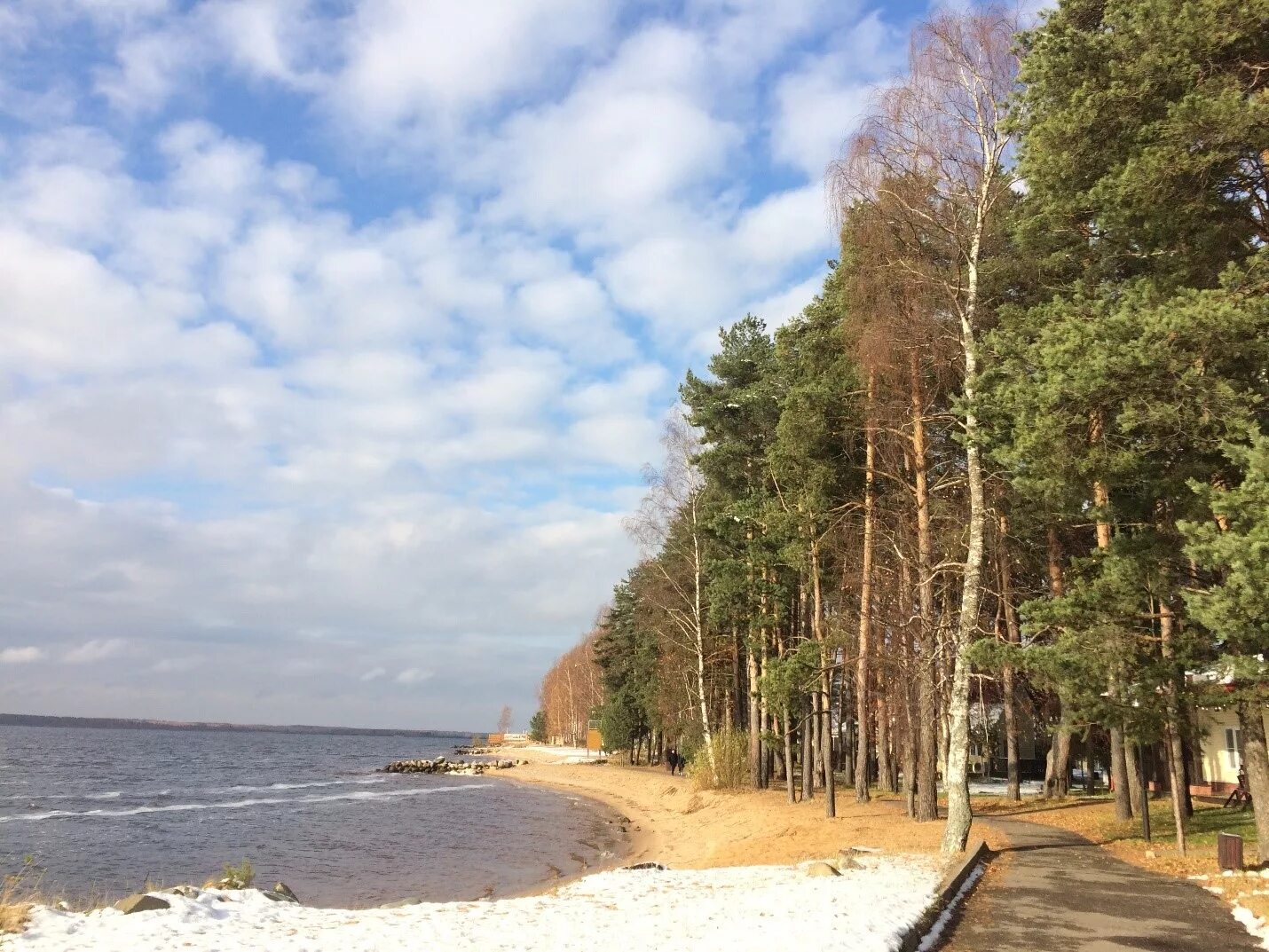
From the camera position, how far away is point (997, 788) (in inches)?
1256

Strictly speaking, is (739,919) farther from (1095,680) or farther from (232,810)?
(232,810)

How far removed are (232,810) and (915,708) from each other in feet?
108

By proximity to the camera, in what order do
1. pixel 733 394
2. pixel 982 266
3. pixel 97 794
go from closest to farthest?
pixel 982 266, pixel 733 394, pixel 97 794

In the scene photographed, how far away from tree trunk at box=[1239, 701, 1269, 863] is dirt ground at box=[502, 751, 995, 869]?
490cm

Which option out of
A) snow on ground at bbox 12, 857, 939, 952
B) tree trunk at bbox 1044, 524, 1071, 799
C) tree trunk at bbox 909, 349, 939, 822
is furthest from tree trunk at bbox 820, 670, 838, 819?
snow on ground at bbox 12, 857, 939, 952

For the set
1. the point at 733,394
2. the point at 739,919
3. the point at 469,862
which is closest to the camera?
the point at 739,919

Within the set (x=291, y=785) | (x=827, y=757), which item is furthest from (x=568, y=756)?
→ (x=827, y=757)

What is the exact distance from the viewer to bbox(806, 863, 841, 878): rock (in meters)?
12.6

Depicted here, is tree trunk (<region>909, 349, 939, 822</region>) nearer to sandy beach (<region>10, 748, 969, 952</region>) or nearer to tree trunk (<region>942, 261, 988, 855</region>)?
sandy beach (<region>10, 748, 969, 952</region>)

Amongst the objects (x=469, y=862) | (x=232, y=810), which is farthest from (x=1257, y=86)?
(x=232, y=810)

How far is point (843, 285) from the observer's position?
21.5 m

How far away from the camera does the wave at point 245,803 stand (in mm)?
38250

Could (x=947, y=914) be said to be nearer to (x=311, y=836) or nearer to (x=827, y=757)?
(x=827, y=757)

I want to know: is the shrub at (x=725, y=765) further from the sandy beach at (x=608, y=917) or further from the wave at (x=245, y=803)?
the wave at (x=245, y=803)
